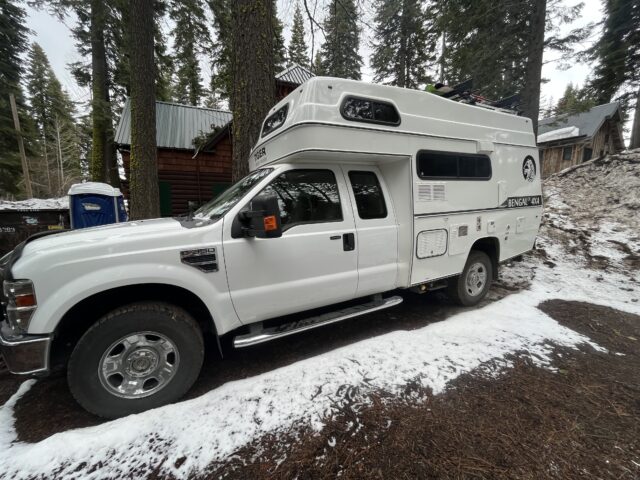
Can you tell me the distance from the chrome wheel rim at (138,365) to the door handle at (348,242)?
188 cm

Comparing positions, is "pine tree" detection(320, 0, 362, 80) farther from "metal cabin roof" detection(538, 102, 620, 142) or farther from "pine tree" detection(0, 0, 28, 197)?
"metal cabin roof" detection(538, 102, 620, 142)

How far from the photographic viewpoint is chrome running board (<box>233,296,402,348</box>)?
8.34 ft

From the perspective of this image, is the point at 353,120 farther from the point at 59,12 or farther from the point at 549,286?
the point at 59,12

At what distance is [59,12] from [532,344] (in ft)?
45.1

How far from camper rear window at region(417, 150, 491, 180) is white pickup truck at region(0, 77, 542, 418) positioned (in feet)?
0.07

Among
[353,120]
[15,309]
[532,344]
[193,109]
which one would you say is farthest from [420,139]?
[193,109]

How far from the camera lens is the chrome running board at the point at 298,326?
2.54 meters

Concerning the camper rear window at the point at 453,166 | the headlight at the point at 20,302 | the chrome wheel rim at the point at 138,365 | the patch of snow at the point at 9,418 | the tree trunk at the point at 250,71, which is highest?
the tree trunk at the point at 250,71

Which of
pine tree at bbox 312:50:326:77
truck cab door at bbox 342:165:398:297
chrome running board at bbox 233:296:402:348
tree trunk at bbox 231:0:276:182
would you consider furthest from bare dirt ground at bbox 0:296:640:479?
pine tree at bbox 312:50:326:77

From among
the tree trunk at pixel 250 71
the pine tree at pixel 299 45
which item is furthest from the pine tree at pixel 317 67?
the tree trunk at pixel 250 71

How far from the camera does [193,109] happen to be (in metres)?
14.3

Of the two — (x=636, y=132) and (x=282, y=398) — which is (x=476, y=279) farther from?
(x=636, y=132)

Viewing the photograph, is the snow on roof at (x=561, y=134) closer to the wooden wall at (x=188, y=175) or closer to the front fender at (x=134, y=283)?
the wooden wall at (x=188, y=175)

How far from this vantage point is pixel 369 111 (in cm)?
308
